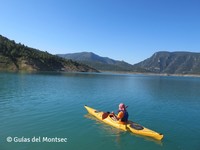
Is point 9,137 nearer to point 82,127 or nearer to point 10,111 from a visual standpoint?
point 82,127

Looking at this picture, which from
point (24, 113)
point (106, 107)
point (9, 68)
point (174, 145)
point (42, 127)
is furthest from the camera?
point (9, 68)

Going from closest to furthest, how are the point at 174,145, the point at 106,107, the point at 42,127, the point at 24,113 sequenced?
1. the point at 174,145
2. the point at 42,127
3. the point at 24,113
4. the point at 106,107

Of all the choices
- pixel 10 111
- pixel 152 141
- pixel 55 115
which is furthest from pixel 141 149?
pixel 10 111

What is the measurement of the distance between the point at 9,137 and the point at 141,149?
11.7 meters

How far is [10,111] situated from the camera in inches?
1171

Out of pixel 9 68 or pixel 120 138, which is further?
pixel 9 68

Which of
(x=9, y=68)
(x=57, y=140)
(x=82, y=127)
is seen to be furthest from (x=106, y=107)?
(x=9, y=68)

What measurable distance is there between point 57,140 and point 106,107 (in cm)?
1869

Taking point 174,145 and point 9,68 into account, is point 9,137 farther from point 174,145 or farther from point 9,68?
point 9,68

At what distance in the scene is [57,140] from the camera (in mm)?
20344

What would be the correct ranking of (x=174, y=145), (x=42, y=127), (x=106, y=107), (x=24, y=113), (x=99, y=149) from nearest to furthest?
(x=99, y=149)
(x=174, y=145)
(x=42, y=127)
(x=24, y=113)
(x=106, y=107)

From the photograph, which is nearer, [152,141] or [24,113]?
[152,141]

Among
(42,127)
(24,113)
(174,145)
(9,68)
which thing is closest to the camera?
(174,145)

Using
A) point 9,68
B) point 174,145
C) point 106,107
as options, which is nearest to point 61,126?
point 174,145
